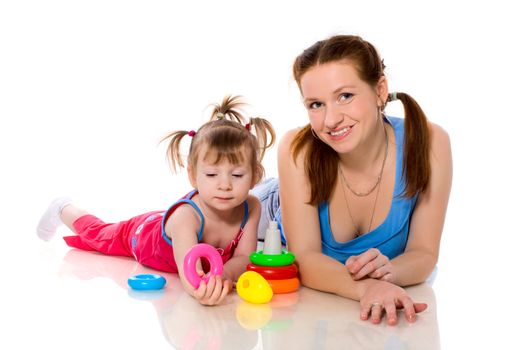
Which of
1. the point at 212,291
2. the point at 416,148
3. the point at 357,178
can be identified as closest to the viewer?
the point at 212,291

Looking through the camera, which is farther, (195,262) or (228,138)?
(228,138)

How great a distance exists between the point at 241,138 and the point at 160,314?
71cm

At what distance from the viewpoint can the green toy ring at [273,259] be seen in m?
2.48

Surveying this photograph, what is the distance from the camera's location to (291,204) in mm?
2604

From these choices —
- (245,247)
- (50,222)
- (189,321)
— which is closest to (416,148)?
(245,247)

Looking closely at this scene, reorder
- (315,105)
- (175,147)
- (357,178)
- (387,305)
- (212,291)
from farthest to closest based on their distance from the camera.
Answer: (175,147) → (357,178) → (315,105) → (212,291) → (387,305)

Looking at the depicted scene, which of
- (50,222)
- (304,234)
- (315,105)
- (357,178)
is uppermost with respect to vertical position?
(315,105)

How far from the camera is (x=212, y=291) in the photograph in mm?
2328

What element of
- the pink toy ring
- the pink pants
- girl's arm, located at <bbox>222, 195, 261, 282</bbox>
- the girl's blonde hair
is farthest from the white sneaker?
the pink toy ring

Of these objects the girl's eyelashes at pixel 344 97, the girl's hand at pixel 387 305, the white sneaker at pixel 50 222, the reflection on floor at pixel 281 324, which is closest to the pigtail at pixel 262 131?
the girl's eyelashes at pixel 344 97

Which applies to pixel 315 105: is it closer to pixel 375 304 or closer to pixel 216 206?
pixel 216 206

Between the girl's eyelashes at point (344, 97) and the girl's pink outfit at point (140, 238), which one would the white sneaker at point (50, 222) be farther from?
the girl's eyelashes at point (344, 97)

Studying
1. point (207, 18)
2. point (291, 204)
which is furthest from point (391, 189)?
point (207, 18)

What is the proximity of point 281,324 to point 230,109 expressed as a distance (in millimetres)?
966
